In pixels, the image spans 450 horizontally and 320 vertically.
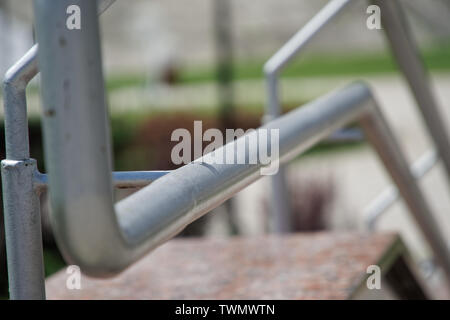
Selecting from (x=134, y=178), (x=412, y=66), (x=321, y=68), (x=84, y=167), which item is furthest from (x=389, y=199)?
(x=321, y=68)

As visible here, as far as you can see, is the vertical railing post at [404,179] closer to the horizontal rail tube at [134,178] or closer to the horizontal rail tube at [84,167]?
the horizontal rail tube at [134,178]

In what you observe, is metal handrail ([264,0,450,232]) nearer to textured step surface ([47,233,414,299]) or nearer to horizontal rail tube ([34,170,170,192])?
textured step surface ([47,233,414,299])

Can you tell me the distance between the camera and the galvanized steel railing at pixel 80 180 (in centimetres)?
56

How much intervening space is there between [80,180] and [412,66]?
1.35 metres

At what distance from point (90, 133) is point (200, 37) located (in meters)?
30.9

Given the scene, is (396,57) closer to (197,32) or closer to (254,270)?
(254,270)

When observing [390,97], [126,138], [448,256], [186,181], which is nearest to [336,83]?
[390,97]

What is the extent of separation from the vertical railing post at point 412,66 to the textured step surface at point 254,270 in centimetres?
29

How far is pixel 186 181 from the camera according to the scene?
0.71m

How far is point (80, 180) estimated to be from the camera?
1.84 ft

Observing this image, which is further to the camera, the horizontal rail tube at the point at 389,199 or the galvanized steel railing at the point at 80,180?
the horizontal rail tube at the point at 389,199

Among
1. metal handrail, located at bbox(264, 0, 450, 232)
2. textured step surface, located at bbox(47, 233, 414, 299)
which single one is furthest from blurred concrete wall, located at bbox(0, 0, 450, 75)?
textured step surface, located at bbox(47, 233, 414, 299)

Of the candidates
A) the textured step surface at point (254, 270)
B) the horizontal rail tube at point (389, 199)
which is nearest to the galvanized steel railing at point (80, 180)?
the textured step surface at point (254, 270)

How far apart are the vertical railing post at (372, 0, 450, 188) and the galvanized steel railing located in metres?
0.95
